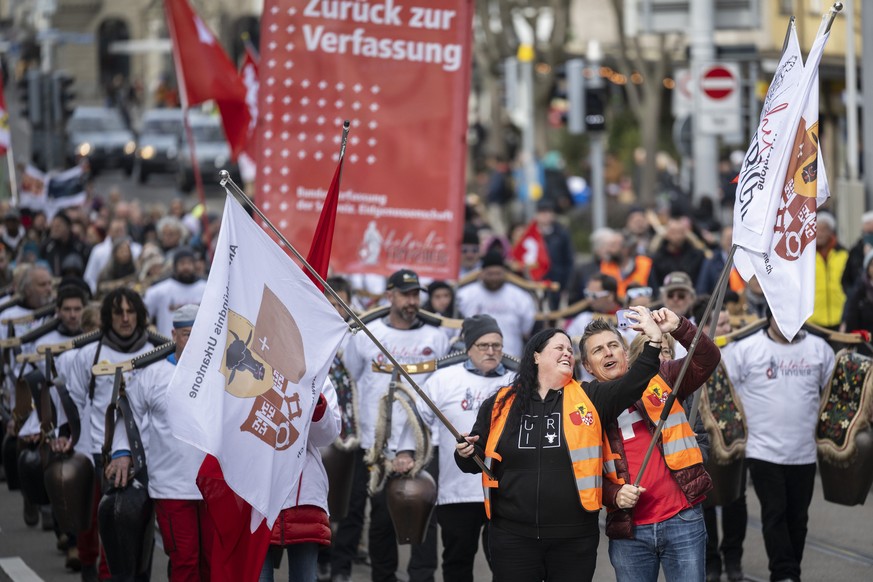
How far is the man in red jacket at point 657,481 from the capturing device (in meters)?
6.63

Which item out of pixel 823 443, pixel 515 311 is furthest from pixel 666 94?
pixel 823 443

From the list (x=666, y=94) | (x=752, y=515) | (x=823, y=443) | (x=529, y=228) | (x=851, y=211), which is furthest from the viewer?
(x=666, y=94)

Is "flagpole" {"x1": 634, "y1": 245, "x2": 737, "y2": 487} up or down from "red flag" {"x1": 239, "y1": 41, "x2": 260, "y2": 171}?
down

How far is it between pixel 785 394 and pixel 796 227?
2.44 meters

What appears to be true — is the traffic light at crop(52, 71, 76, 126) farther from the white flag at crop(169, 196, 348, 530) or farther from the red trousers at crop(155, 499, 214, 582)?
the white flag at crop(169, 196, 348, 530)

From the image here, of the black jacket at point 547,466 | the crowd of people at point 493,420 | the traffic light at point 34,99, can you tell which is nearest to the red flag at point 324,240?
the crowd of people at point 493,420

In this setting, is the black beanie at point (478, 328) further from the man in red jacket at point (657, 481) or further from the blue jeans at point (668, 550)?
the blue jeans at point (668, 550)

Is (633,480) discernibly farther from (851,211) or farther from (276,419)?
(851,211)

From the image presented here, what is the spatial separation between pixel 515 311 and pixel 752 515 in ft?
9.34

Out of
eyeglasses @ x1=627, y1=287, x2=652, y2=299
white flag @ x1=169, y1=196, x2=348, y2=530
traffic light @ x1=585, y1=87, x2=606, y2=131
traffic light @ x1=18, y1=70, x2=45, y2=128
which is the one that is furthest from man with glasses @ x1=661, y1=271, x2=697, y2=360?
traffic light @ x1=18, y1=70, x2=45, y2=128

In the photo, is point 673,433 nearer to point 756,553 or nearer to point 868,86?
point 756,553

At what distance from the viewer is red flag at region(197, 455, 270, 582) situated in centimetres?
717

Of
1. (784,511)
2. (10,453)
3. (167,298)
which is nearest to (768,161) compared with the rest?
(784,511)

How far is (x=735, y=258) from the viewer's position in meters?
6.81
